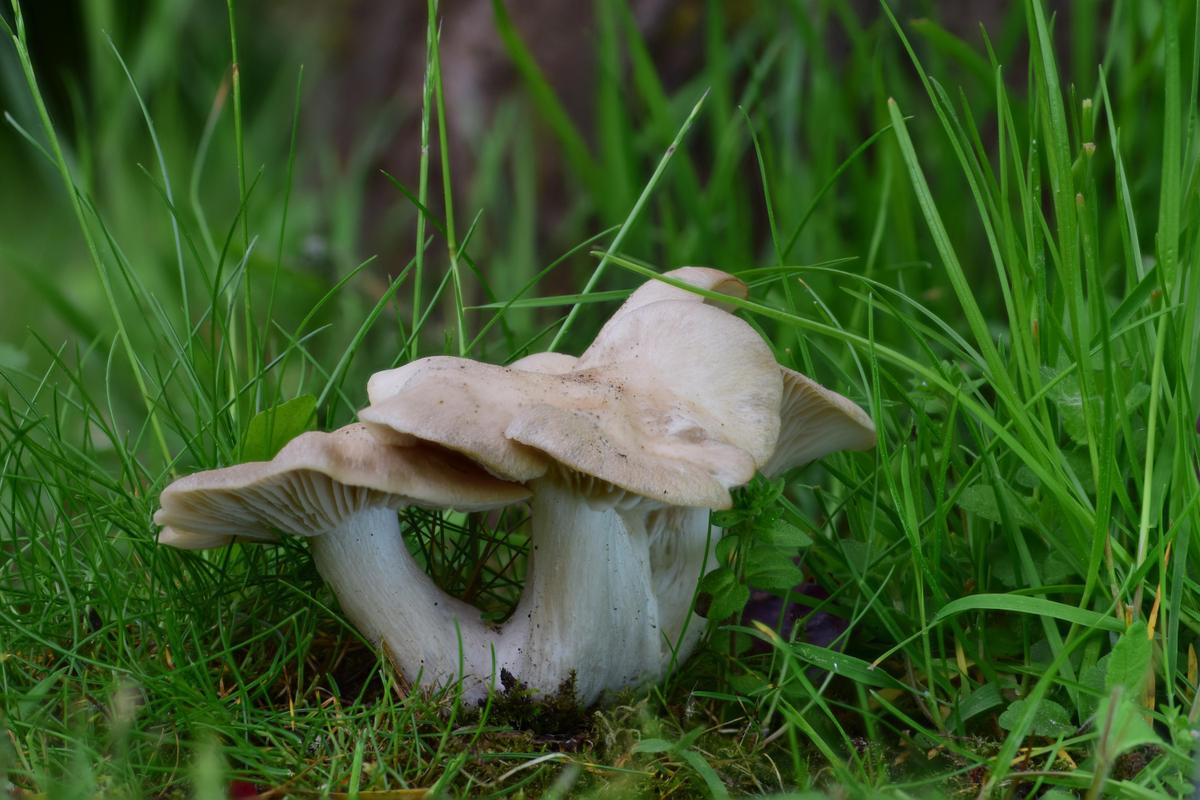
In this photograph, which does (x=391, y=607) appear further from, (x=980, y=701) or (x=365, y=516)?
(x=980, y=701)

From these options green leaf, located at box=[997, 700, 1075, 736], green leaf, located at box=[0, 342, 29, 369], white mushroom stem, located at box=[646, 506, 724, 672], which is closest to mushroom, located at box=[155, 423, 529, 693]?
white mushroom stem, located at box=[646, 506, 724, 672]

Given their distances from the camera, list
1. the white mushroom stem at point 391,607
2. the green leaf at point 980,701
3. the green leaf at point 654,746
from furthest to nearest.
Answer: the white mushroom stem at point 391,607 → the green leaf at point 980,701 → the green leaf at point 654,746

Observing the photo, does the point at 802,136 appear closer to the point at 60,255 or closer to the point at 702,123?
the point at 702,123

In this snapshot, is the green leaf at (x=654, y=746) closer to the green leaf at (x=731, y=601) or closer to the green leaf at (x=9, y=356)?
the green leaf at (x=731, y=601)

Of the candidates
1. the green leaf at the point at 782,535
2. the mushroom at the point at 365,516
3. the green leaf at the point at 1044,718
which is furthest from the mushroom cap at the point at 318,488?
the green leaf at the point at 1044,718

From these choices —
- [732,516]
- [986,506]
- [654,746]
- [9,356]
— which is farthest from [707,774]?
[9,356]

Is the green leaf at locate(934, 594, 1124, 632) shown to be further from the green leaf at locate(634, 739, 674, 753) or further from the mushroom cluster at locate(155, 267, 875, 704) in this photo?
the green leaf at locate(634, 739, 674, 753)

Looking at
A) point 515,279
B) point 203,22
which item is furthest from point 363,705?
point 203,22
